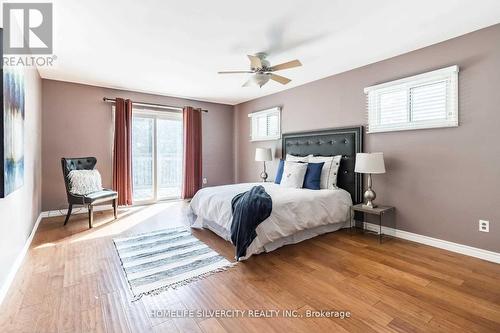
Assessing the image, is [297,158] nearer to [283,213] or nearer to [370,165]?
[370,165]

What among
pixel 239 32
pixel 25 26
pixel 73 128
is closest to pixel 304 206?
pixel 239 32

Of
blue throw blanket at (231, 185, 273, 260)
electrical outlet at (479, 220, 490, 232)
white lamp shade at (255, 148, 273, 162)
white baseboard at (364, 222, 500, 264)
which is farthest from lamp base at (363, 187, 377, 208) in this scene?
white lamp shade at (255, 148, 273, 162)

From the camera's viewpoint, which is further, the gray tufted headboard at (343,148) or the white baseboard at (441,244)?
the gray tufted headboard at (343,148)

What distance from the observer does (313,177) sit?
3.78 m

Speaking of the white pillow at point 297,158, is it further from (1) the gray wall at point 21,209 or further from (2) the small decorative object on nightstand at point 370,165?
(1) the gray wall at point 21,209

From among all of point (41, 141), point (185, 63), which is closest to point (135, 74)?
point (185, 63)

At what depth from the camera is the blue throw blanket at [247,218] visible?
2570mm

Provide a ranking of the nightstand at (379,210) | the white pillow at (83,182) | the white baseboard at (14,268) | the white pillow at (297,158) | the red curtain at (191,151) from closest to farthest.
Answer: the white baseboard at (14,268) < the nightstand at (379,210) < the white pillow at (83,182) < the white pillow at (297,158) < the red curtain at (191,151)

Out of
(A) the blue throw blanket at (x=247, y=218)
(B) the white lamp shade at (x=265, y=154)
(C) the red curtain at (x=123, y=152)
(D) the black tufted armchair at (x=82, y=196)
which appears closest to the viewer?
(A) the blue throw blanket at (x=247, y=218)

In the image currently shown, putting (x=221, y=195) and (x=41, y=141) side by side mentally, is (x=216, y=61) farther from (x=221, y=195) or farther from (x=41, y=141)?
(x=41, y=141)

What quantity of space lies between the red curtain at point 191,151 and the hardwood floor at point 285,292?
275 cm

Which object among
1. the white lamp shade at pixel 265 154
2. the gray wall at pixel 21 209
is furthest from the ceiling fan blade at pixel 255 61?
the gray wall at pixel 21 209

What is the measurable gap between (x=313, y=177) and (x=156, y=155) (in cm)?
352

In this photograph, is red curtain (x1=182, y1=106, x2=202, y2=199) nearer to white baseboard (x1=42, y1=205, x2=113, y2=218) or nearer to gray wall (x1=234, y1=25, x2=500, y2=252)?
white baseboard (x1=42, y1=205, x2=113, y2=218)
